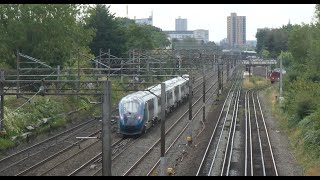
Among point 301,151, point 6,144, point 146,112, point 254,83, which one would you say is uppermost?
point 146,112

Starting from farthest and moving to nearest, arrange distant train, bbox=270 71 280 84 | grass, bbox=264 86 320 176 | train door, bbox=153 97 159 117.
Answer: distant train, bbox=270 71 280 84
train door, bbox=153 97 159 117
grass, bbox=264 86 320 176

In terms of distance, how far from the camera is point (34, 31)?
38.9 metres

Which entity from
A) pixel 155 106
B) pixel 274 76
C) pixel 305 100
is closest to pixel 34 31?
pixel 155 106

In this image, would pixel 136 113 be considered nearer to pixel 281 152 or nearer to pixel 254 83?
pixel 281 152

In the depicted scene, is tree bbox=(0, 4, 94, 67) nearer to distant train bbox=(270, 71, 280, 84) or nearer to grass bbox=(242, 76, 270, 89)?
grass bbox=(242, 76, 270, 89)

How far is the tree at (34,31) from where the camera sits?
38.6 metres

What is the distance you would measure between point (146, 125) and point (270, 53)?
83.6 metres

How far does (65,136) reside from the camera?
30.1 metres

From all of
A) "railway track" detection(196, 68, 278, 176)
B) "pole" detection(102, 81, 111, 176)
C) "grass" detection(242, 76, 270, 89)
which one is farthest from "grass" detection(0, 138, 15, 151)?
"grass" detection(242, 76, 270, 89)

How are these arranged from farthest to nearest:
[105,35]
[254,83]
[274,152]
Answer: [254,83], [105,35], [274,152]

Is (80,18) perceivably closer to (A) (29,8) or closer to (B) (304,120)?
(A) (29,8)

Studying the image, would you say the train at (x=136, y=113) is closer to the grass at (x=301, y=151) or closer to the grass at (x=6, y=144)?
the grass at (x=6, y=144)

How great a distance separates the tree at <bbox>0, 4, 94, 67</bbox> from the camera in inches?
1518
